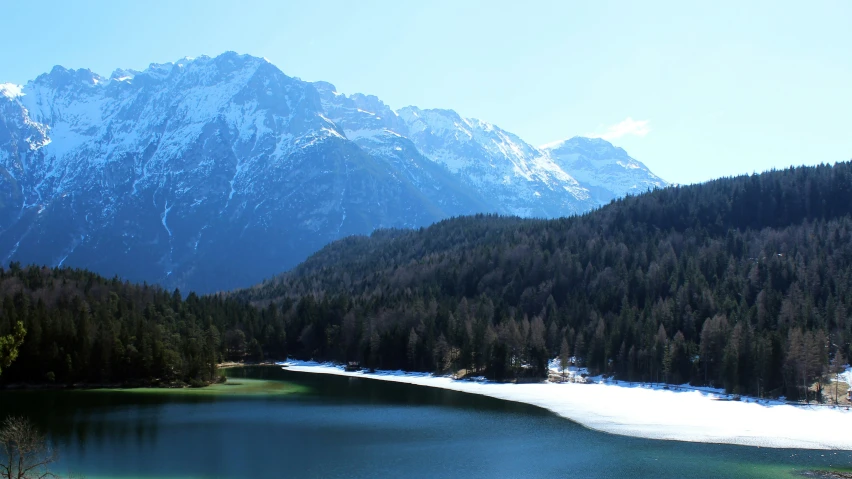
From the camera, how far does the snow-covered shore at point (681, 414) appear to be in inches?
→ 3206

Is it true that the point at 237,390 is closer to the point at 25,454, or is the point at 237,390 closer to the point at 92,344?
the point at 92,344

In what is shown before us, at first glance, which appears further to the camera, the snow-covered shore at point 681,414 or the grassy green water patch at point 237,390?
the grassy green water patch at point 237,390

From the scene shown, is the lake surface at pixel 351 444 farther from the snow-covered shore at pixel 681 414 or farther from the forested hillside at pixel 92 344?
the forested hillside at pixel 92 344

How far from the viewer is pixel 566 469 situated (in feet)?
210

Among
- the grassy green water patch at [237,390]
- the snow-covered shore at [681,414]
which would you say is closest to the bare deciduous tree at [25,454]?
the grassy green water patch at [237,390]

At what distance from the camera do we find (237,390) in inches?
4936

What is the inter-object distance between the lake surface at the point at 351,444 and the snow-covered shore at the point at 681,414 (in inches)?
185

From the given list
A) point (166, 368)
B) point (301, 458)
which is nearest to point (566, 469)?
point (301, 458)

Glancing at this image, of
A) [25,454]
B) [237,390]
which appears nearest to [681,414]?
[237,390]

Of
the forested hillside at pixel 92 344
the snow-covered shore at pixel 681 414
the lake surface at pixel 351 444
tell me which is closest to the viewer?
the lake surface at pixel 351 444

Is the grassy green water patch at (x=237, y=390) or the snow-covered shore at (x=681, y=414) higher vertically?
the snow-covered shore at (x=681, y=414)

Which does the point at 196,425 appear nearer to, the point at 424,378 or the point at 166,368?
the point at 166,368

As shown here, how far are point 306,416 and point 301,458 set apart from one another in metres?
27.6

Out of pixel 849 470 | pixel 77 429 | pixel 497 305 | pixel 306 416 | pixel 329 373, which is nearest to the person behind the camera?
pixel 849 470
